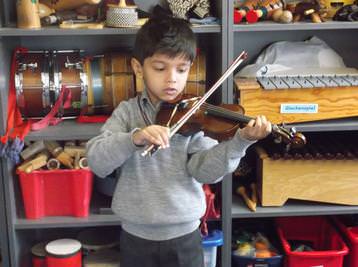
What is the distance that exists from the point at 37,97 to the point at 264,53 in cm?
81

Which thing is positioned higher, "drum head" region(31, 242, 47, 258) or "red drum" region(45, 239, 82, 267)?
"red drum" region(45, 239, 82, 267)

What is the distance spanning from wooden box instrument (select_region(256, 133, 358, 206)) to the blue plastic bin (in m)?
0.19

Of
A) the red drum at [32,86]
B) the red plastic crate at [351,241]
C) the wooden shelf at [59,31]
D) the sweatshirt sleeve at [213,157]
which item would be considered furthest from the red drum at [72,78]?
the red plastic crate at [351,241]

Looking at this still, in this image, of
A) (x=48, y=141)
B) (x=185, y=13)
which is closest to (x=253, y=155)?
(x=185, y=13)

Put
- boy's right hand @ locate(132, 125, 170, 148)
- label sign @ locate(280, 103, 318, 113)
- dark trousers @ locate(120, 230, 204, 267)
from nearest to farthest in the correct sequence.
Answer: boy's right hand @ locate(132, 125, 170, 148), dark trousers @ locate(120, 230, 204, 267), label sign @ locate(280, 103, 318, 113)

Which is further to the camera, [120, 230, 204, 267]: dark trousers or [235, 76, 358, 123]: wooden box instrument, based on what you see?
[235, 76, 358, 123]: wooden box instrument

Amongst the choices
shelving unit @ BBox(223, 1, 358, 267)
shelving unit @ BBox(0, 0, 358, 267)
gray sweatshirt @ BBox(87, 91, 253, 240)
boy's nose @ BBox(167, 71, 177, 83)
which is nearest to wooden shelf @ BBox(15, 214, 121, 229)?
shelving unit @ BBox(0, 0, 358, 267)

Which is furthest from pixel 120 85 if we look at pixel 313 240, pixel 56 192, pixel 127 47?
pixel 313 240

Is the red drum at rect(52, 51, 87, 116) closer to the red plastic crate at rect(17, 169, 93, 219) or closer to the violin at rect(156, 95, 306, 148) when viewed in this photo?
the red plastic crate at rect(17, 169, 93, 219)

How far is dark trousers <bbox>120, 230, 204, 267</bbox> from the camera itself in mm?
1367

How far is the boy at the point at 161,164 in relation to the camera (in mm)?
1289

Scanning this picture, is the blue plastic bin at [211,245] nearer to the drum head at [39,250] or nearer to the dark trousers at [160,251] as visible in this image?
the dark trousers at [160,251]

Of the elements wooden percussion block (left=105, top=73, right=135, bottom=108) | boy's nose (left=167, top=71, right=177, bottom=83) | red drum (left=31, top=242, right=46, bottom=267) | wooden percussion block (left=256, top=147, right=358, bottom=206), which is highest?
boy's nose (left=167, top=71, right=177, bottom=83)

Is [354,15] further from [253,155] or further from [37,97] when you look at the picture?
[37,97]
